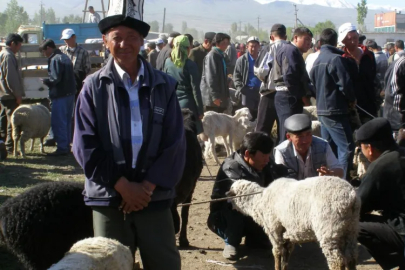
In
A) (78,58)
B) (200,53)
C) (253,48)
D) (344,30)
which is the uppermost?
(344,30)

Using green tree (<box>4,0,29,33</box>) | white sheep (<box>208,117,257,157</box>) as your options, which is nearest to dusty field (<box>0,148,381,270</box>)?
white sheep (<box>208,117,257,157</box>)

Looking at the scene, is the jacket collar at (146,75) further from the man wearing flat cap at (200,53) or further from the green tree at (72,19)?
the green tree at (72,19)

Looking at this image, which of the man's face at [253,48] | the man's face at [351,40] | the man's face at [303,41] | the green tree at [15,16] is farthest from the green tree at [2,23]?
the man's face at [351,40]

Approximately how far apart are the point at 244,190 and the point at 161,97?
6.59 feet

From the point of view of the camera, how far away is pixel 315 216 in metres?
4.17

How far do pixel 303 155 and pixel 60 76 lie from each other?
6.01m

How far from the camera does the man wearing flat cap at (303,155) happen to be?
5.45 meters

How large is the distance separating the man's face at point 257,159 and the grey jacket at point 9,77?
620 cm

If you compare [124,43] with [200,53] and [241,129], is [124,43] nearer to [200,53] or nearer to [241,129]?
[241,129]

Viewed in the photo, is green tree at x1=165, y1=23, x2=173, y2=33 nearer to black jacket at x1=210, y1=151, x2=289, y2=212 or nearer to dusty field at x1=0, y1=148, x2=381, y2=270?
dusty field at x1=0, y1=148, x2=381, y2=270

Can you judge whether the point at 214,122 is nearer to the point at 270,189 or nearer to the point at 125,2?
the point at 270,189

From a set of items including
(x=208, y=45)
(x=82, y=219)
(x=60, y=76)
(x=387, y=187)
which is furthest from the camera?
(x=208, y=45)

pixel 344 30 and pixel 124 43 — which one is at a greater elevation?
pixel 344 30

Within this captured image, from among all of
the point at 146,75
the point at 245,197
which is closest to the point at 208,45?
the point at 245,197
